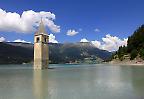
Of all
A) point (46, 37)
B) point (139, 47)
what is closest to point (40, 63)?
point (46, 37)

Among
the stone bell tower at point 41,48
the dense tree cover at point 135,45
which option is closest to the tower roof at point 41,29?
the stone bell tower at point 41,48

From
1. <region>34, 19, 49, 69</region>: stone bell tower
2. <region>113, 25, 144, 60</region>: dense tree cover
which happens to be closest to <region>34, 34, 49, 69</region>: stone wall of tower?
<region>34, 19, 49, 69</region>: stone bell tower

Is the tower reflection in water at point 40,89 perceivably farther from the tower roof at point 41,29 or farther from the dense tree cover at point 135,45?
the dense tree cover at point 135,45

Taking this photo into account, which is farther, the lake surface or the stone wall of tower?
the stone wall of tower

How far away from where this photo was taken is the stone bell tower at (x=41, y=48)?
97200 mm

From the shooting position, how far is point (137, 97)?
2148cm

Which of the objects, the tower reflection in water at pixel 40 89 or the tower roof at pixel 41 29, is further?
the tower roof at pixel 41 29

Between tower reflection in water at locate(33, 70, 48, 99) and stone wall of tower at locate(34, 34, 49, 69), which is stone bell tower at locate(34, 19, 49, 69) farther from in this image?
tower reflection in water at locate(33, 70, 48, 99)

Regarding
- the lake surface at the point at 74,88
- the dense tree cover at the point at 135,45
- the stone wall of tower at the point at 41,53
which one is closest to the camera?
the lake surface at the point at 74,88

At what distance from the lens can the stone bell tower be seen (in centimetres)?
9720

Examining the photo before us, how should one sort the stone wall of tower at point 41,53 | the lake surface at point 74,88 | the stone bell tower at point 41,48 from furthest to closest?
the stone bell tower at point 41,48, the stone wall of tower at point 41,53, the lake surface at point 74,88

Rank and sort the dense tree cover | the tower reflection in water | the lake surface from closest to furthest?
1. the lake surface
2. the tower reflection in water
3. the dense tree cover

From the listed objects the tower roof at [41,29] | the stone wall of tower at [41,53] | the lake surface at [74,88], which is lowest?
the lake surface at [74,88]

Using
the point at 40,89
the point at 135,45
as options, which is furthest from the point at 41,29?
the point at 40,89
